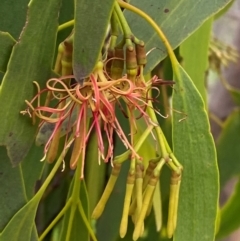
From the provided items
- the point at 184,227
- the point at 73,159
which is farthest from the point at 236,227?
the point at 73,159

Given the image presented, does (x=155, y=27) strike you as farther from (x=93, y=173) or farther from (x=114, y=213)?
(x=114, y=213)

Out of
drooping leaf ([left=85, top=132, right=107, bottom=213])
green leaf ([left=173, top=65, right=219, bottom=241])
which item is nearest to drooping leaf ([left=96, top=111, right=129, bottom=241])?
drooping leaf ([left=85, top=132, right=107, bottom=213])

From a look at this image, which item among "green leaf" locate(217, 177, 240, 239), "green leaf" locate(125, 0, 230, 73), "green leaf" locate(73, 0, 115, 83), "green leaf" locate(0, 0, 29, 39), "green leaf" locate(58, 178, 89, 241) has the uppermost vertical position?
"green leaf" locate(0, 0, 29, 39)

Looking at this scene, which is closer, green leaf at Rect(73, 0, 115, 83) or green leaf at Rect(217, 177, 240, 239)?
green leaf at Rect(73, 0, 115, 83)

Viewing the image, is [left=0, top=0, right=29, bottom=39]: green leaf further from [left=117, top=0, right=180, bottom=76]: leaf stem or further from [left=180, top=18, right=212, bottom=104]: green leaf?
[left=180, top=18, right=212, bottom=104]: green leaf

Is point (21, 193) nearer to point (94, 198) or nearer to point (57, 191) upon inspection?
point (94, 198)

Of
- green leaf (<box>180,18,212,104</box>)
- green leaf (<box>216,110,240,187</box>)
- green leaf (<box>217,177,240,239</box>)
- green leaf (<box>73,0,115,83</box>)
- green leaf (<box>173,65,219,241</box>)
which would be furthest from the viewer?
green leaf (<box>216,110,240,187</box>)

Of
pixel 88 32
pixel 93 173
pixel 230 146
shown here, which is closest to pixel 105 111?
pixel 88 32

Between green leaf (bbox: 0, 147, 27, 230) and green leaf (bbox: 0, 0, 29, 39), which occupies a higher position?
green leaf (bbox: 0, 0, 29, 39)
